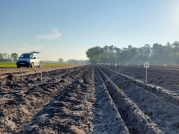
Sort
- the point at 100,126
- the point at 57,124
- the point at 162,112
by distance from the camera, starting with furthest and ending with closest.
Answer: the point at 162,112 < the point at 100,126 < the point at 57,124

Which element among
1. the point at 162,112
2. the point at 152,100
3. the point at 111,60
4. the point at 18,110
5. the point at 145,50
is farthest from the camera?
the point at 145,50

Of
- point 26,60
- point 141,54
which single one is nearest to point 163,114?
point 26,60

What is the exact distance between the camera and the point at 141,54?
119 meters

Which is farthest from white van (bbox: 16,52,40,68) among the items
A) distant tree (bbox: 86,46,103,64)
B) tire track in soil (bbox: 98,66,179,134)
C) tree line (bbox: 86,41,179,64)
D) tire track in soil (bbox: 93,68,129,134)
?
distant tree (bbox: 86,46,103,64)

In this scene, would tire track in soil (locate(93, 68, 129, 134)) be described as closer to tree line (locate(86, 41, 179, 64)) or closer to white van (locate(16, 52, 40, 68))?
white van (locate(16, 52, 40, 68))

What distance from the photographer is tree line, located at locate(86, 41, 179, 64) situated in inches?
3842

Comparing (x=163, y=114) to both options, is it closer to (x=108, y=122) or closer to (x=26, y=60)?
(x=108, y=122)

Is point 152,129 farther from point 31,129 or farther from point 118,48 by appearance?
point 118,48

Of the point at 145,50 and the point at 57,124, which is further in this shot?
the point at 145,50

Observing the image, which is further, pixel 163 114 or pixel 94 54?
pixel 94 54

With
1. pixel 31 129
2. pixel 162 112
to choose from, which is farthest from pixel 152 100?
pixel 31 129

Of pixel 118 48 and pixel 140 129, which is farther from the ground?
pixel 118 48

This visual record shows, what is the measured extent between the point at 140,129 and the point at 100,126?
1.27 meters

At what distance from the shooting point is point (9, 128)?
396 centimetres
